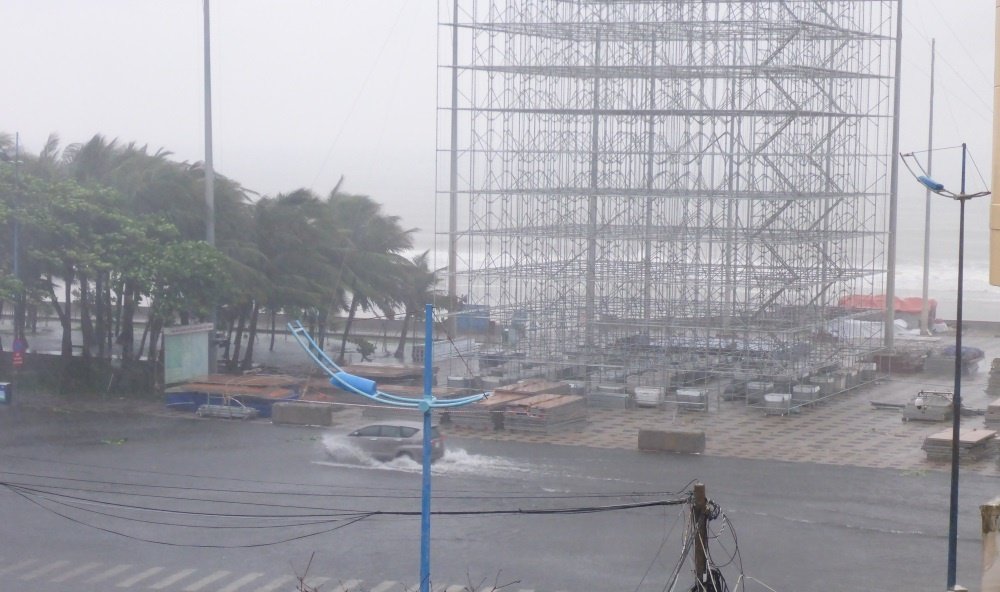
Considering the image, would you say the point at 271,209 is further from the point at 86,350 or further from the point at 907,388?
the point at 907,388

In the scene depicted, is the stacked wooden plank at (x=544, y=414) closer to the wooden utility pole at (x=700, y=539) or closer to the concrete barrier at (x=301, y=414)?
the concrete barrier at (x=301, y=414)

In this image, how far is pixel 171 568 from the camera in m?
12.1

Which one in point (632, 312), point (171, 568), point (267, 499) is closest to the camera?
point (171, 568)

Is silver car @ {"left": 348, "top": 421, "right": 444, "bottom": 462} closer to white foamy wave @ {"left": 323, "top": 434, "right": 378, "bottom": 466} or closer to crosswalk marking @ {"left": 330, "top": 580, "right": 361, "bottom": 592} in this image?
white foamy wave @ {"left": 323, "top": 434, "right": 378, "bottom": 466}

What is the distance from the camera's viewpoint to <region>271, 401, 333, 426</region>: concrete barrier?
2044 centimetres

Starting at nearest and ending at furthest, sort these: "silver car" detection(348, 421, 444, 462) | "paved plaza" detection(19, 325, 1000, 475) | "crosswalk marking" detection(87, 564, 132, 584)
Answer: "crosswalk marking" detection(87, 564, 132, 584), "silver car" detection(348, 421, 444, 462), "paved plaza" detection(19, 325, 1000, 475)

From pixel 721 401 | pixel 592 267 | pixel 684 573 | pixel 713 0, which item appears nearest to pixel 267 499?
pixel 684 573

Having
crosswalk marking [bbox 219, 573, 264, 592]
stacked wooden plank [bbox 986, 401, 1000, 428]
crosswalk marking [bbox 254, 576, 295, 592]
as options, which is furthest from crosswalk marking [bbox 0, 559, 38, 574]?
stacked wooden plank [bbox 986, 401, 1000, 428]

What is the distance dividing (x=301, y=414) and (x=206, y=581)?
29.6 feet

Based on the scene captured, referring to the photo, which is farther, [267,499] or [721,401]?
[721,401]

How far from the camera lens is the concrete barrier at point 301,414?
67.1 ft

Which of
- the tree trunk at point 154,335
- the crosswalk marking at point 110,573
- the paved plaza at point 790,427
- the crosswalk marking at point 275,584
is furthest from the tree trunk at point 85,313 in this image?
the crosswalk marking at point 275,584

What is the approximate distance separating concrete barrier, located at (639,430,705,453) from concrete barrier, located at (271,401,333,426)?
17.3 feet

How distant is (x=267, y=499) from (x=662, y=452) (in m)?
6.13
